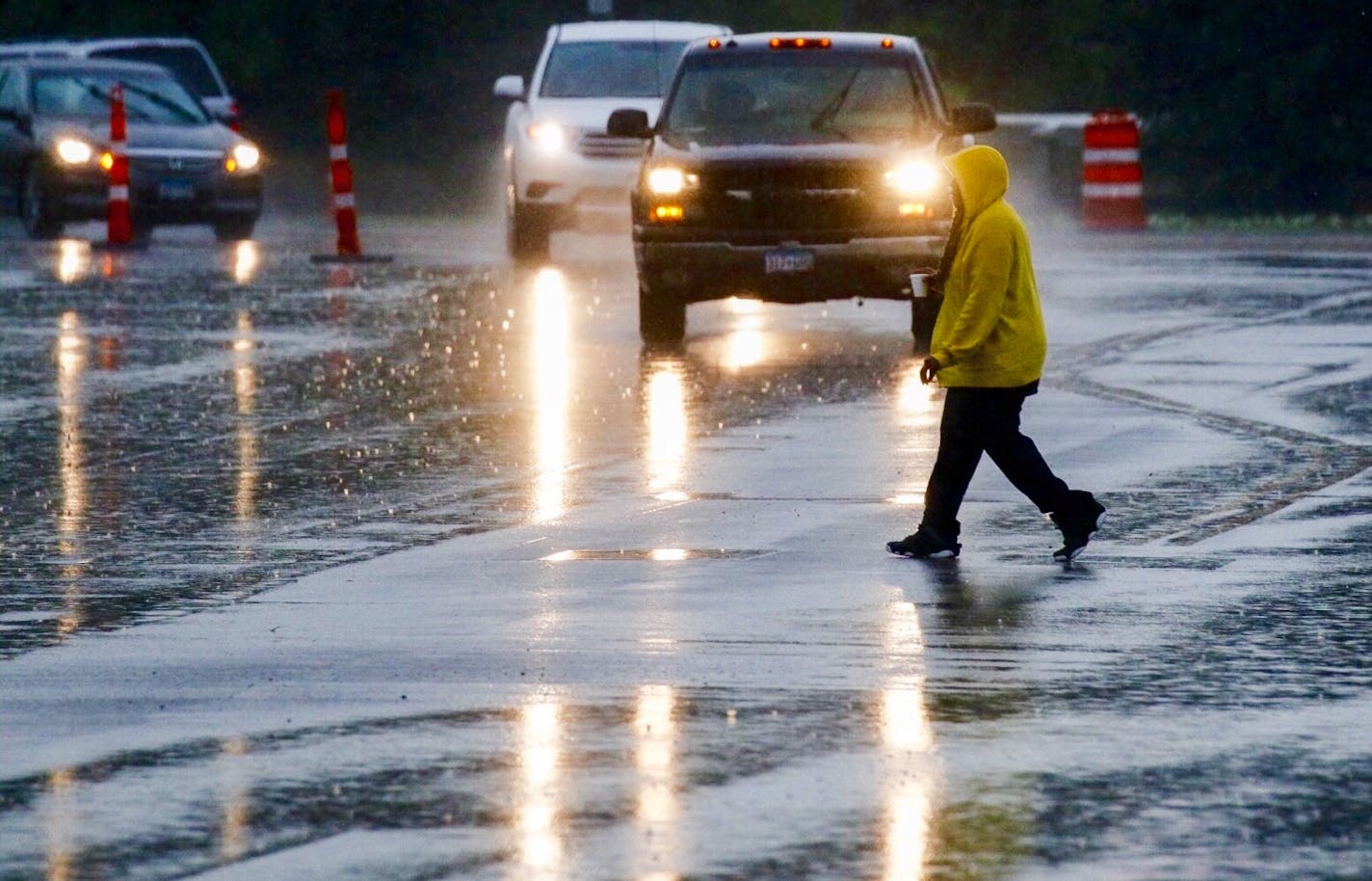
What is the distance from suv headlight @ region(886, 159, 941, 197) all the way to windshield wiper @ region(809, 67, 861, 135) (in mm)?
840

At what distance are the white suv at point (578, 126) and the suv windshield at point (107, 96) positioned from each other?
14.9 feet

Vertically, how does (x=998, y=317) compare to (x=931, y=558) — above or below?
above

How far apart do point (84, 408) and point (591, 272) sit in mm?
10852

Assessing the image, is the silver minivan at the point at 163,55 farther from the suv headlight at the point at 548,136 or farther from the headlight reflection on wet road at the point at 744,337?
the headlight reflection on wet road at the point at 744,337

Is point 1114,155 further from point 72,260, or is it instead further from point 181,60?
point 181,60

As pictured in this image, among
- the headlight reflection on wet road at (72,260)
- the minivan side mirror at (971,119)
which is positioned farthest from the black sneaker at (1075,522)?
the headlight reflection on wet road at (72,260)

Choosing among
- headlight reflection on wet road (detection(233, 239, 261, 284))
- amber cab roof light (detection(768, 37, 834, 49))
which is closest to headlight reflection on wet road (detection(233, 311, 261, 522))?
amber cab roof light (detection(768, 37, 834, 49))

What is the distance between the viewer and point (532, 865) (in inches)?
259

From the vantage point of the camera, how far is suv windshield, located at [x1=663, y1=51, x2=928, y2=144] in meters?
20.3

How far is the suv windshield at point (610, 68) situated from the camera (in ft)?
94.5

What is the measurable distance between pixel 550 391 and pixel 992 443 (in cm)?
570

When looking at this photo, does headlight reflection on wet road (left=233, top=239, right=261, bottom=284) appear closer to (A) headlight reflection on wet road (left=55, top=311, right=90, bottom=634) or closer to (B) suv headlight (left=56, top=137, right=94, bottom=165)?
(B) suv headlight (left=56, top=137, right=94, bottom=165)

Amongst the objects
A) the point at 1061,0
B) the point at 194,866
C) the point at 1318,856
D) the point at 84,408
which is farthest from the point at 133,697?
the point at 1061,0

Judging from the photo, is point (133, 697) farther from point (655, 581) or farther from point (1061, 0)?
point (1061, 0)
